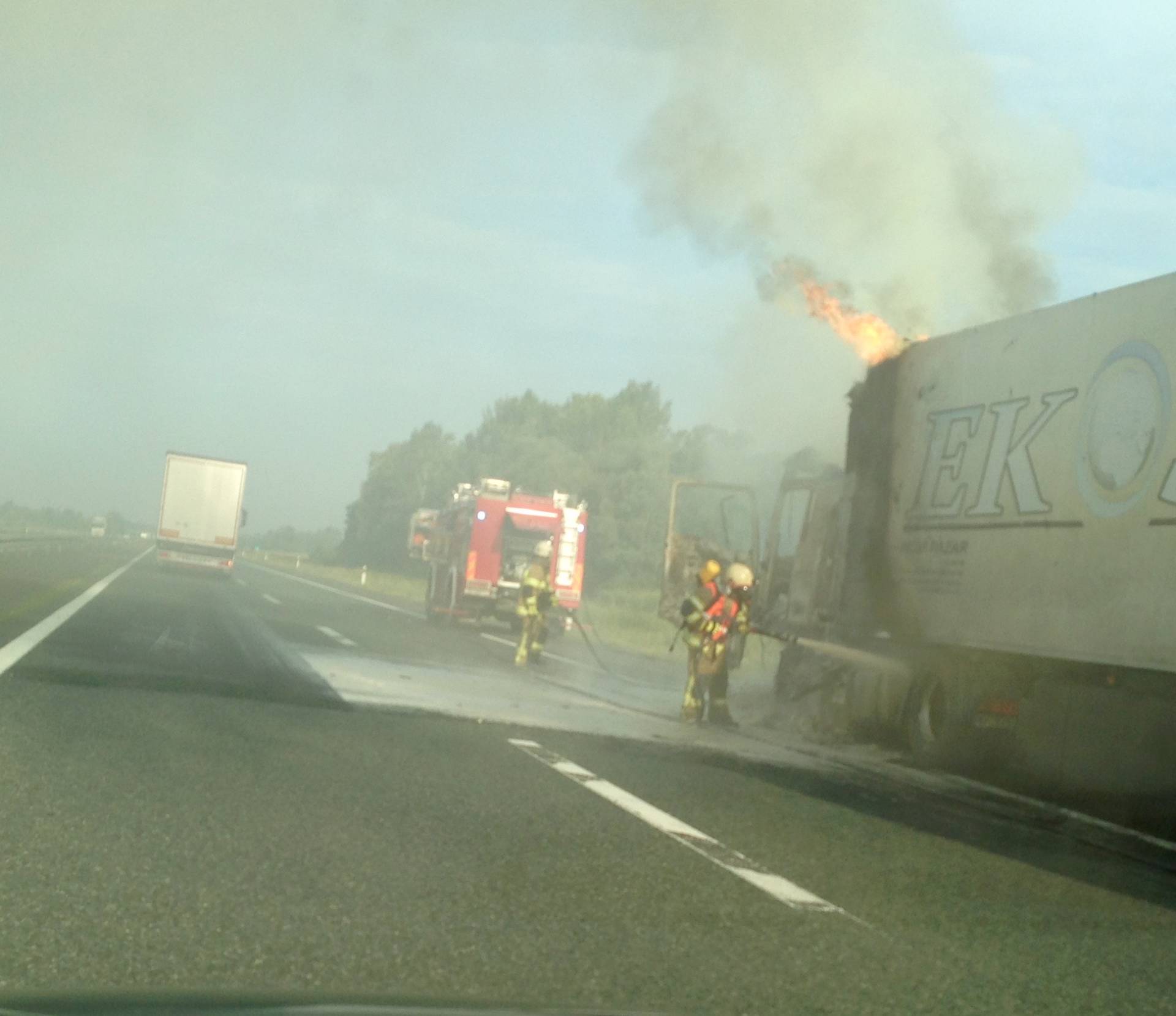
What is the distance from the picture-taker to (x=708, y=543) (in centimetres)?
1902

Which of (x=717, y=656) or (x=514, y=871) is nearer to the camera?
(x=514, y=871)

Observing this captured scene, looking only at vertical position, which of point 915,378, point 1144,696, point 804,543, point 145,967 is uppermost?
point 915,378

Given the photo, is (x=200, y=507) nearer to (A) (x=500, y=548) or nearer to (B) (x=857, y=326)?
(A) (x=500, y=548)

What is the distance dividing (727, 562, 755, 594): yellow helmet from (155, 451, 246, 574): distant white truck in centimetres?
3166

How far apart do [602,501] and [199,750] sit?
73826 millimetres

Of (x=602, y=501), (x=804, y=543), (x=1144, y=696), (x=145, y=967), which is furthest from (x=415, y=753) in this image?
(x=602, y=501)

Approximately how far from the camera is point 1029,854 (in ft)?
27.9

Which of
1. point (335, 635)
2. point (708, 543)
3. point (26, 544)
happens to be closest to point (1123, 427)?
point (708, 543)

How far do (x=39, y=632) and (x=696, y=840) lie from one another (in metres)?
11.8

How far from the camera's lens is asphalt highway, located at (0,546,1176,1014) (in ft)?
16.2

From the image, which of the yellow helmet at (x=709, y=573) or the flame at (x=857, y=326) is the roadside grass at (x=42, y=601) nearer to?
the yellow helmet at (x=709, y=573)

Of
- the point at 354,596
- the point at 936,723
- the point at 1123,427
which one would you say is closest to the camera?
the point at 1123,427

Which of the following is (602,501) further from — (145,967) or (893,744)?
(145,967)

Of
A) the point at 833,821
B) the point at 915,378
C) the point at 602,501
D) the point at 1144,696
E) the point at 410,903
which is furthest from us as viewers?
the point at 602,501
